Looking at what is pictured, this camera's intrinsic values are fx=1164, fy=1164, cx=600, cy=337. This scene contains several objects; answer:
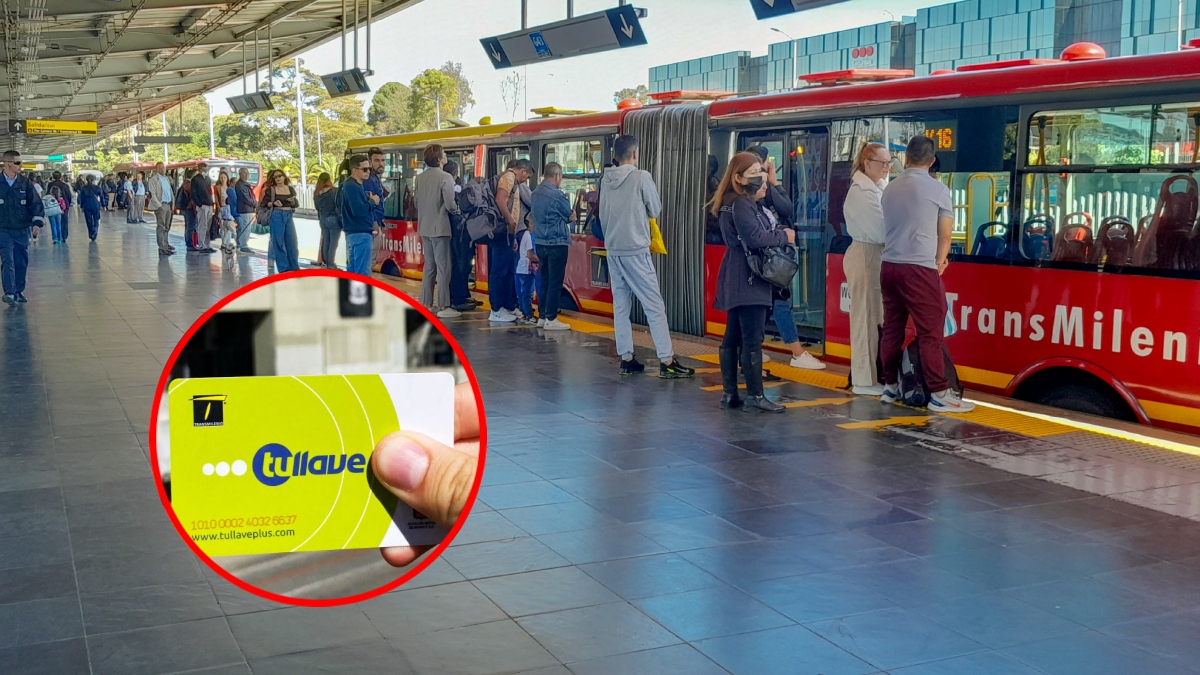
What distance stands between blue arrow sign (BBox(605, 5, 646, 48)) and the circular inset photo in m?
11.7

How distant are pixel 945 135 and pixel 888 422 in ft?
8.03

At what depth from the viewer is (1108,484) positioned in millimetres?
5855

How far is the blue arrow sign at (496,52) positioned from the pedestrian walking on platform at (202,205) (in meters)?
9.53

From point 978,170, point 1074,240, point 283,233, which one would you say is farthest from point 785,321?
point 283,233

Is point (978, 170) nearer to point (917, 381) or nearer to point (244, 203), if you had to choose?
point (917, 381)

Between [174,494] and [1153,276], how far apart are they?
7012mm

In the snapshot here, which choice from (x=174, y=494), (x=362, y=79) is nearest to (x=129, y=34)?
(x=362, y=79)

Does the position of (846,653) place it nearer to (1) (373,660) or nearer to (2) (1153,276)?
(1) (373,660)

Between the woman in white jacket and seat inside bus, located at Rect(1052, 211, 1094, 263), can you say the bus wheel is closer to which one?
seat inside bus, located at Rect(1052, 211, 1094, 263)

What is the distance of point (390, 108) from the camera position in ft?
275

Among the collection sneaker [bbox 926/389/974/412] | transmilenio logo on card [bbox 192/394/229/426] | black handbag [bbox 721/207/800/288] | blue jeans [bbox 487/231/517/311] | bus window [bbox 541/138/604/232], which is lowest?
sneaker [bbox 926/389/974/412]

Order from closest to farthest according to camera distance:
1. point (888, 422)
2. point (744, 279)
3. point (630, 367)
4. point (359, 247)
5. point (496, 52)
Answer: point (888, 422) → point (744, 279) → point (630, 367) → point (359, 247) → point (496, 52)

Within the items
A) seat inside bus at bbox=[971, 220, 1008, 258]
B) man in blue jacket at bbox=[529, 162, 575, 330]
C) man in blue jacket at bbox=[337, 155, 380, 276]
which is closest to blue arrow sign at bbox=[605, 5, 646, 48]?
man in blue jacket at bbox=[529, 162, 575, 330]

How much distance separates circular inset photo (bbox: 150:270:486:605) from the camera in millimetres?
1214
